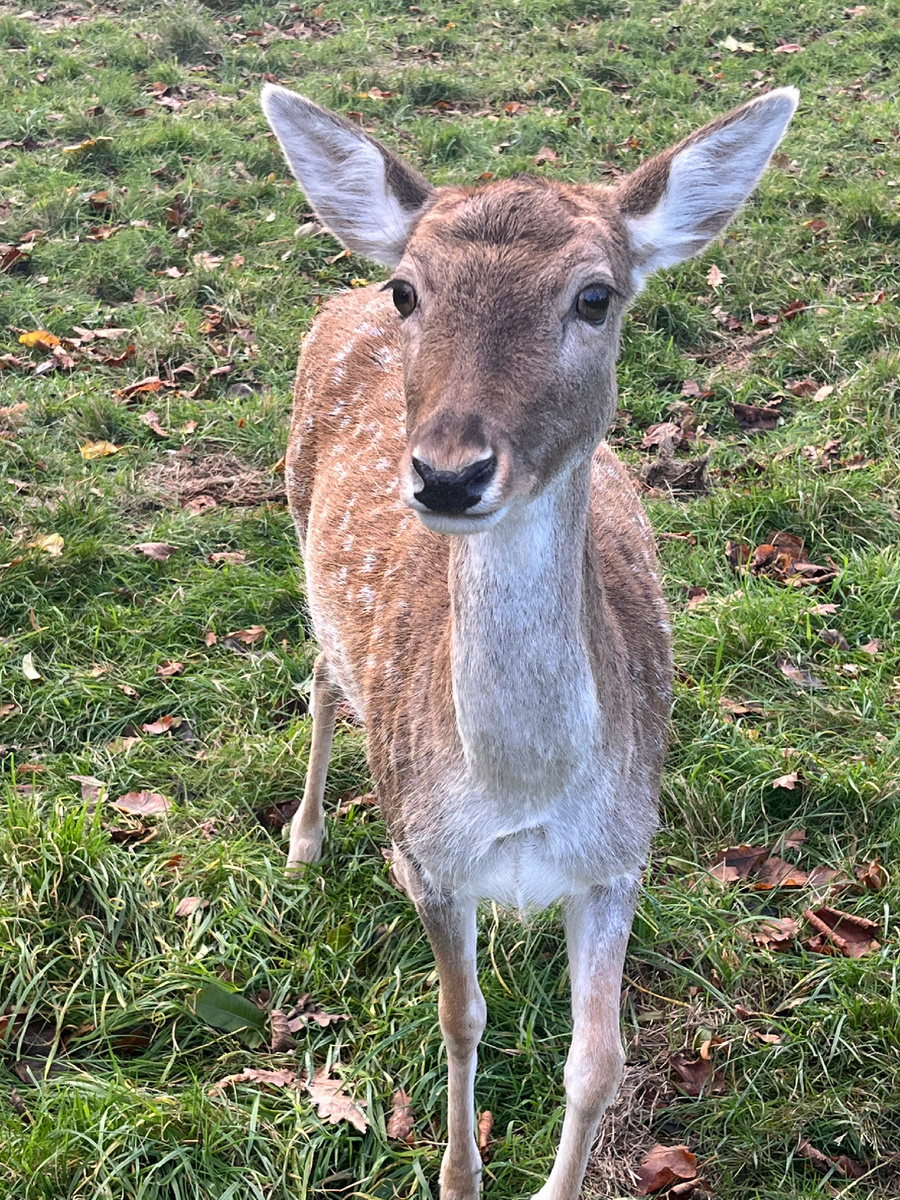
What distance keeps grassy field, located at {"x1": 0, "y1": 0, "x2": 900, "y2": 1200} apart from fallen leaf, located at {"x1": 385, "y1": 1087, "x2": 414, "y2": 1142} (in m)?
0.02

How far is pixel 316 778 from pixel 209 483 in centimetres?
208

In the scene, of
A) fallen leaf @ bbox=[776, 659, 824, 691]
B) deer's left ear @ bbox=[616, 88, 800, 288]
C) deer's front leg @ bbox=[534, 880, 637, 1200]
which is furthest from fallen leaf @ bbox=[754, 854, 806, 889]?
deer's left ear @ bbox=[616, 88, 800, 288]

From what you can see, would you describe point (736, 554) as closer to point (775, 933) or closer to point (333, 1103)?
point (775, 933)

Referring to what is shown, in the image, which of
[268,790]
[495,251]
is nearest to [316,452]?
[268,790]

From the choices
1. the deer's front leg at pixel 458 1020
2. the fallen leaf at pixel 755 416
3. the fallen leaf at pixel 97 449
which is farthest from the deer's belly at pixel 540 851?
the fallen leaf at pixel 97 449

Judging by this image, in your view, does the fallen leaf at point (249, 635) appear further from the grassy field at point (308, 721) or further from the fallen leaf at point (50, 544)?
the fallen leaf at point (50, 544)

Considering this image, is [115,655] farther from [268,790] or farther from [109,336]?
[109,336]

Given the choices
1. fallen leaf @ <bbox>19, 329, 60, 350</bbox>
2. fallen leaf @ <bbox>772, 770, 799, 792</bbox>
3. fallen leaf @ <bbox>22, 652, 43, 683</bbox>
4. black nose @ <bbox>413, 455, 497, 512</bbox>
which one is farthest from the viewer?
fallen leaf @ <bbox>19, 329, 60, 350</bbox>

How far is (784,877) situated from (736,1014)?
1.56ft

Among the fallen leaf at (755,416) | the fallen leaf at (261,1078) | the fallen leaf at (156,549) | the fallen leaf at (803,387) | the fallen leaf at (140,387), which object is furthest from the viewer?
the fallen leaf at (140,387)

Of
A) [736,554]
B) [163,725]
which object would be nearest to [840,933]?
[736,554]

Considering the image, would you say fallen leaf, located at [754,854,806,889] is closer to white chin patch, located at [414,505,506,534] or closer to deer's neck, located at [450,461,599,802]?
deer's neck, located at [450,461,599,802]

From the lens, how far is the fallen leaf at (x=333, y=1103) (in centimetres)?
277

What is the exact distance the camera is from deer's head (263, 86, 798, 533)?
1836mm
